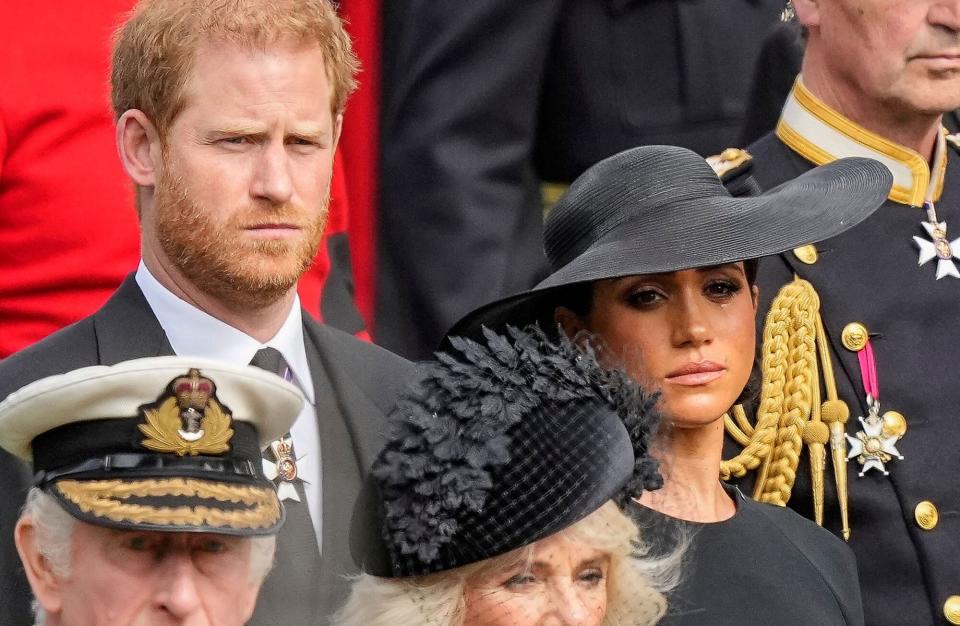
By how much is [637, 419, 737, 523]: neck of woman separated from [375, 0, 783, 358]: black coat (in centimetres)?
112

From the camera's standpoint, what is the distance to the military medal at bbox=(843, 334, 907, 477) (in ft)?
13.2

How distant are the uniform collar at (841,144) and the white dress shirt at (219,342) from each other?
1437 millimetres

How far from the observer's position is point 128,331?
329 centimetres

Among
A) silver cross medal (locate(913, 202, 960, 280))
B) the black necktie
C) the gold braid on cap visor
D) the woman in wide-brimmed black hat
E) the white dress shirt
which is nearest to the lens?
the gold braid on cap visor

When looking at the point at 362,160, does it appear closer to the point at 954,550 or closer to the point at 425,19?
the point at 425,19

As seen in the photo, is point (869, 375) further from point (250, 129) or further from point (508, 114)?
point (250, 129)

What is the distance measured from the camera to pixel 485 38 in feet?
15.7

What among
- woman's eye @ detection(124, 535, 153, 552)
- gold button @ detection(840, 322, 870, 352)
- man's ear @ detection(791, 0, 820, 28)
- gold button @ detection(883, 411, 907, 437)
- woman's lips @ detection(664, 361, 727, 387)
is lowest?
gold button @ detection(883, 411, 907, 437)

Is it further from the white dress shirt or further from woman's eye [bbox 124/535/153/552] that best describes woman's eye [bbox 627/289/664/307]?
woman's eye [bbox 124/535/153/552]

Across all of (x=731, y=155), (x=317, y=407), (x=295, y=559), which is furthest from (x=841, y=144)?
(x=295, y=559)

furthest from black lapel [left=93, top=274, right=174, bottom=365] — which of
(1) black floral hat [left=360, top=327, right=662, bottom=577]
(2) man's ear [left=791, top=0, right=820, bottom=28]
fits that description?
(2) man's ear [left=791, top=0, right=820, bottom=28]

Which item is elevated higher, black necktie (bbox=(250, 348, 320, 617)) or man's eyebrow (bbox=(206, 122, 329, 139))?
man's eyebrow (bbox=(206, 122, 329, 139))

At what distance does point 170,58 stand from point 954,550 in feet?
6.00

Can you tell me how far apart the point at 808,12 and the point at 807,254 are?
1.73 feet
